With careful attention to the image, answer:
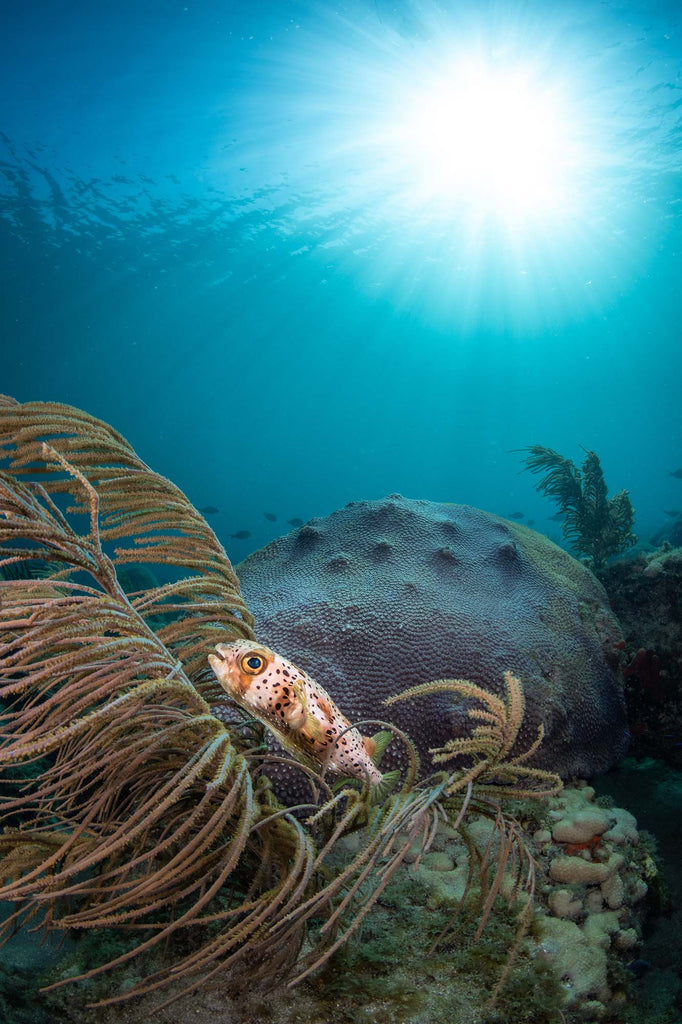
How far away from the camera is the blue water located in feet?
74.6

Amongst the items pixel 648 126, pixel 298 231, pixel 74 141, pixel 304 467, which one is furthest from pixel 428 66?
pixel 304 467

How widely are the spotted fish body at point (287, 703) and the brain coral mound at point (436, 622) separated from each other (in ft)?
3.67

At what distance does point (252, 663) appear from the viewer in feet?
6.22

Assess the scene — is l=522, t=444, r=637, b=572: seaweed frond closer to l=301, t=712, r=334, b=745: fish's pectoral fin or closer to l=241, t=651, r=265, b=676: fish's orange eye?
l=301, t=712, r=334, b=745: fish's pectoral fin

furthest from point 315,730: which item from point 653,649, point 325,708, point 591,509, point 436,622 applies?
point 591,509

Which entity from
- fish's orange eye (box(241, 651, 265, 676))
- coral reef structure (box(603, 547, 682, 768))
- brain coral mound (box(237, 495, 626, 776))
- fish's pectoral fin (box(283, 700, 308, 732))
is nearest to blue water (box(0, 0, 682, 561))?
coral reef structure (box(603, 547, 682, 768))

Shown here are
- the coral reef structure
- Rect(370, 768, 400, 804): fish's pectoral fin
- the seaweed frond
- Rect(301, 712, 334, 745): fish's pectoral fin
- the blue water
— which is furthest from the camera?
the blue water

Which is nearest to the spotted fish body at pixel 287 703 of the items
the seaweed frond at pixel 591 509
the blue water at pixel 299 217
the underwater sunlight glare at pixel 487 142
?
the seaweed frond at pixel 591 509

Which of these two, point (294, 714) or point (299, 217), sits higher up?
point (299, 217)

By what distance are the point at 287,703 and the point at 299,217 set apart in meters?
42.6

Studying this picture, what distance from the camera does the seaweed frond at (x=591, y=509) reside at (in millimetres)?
7645

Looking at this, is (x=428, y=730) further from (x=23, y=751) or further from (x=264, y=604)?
(x=23, y=751)

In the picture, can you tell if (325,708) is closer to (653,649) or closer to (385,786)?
(385,786)

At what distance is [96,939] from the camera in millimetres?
2053
